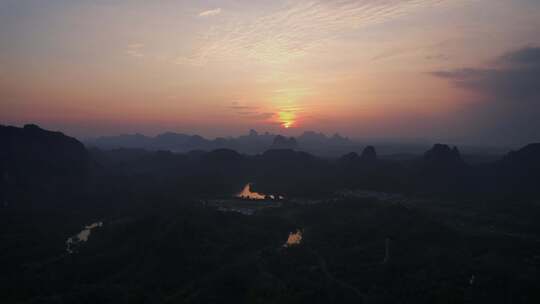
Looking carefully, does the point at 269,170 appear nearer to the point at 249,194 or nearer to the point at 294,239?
the point at 249,194

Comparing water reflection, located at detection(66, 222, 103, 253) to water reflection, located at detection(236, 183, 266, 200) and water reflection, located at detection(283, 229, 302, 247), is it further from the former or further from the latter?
water reflection, located at detection(236, 183, 266, 200)

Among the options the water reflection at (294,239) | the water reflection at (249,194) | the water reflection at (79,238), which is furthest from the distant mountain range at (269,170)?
the water reflection at (294,239)

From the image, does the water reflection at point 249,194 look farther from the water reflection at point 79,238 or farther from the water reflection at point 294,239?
the water reflection at point 79,238

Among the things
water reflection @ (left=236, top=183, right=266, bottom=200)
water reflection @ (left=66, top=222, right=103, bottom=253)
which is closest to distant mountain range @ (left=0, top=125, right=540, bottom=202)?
water reflection @ (left=236, top=183, right=266, bottom=200)

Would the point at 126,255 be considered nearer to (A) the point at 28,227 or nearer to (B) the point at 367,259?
(A) the point at 28,227

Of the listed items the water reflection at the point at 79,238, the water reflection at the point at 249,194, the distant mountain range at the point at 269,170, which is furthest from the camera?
the water reflection at the point at 249,194

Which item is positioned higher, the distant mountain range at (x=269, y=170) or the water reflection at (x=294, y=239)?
the distant mountain range at (x=269, y=170)

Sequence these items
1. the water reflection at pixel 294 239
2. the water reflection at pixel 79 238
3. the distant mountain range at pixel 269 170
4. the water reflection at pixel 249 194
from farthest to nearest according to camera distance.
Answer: the water reflection at pixel 249 194 → the distant mountain range at pixel 269 170 → the water reflection at pixel 294 239 → the water reflection at pixel 79 238
